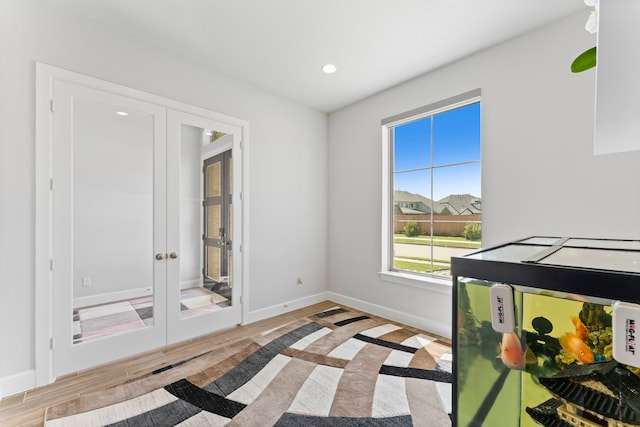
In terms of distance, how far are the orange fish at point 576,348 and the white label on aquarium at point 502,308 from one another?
Answer: 0.35 feet

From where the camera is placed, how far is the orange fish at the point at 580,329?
60 cm

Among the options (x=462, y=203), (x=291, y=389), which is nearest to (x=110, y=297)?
(x=291, y=389)

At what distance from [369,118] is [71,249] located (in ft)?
10.7

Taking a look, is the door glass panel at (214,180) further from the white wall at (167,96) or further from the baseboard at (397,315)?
the baseboard at (397,315)

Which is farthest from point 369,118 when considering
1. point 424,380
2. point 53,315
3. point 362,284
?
point 53,315

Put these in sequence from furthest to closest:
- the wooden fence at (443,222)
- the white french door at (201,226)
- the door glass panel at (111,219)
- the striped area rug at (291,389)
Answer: the wooden fence at (443,222) → the white french door at (201,226) → the door glass panel at (111,219) → the striped area rug at (291,389)

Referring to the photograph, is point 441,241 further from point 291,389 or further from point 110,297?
point 110,297

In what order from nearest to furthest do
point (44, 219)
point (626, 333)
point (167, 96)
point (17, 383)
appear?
point (626, 333) → point (17, 383) → point (44, 219) → point (167, 96)

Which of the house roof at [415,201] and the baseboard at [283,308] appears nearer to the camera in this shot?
the house roof at [415,201]

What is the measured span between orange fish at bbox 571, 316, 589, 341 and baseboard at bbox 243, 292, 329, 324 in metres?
3.09

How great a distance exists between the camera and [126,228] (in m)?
2.52

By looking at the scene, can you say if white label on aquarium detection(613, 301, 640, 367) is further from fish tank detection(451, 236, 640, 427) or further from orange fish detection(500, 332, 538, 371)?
orange fish detection(500, 332, 538, 371)

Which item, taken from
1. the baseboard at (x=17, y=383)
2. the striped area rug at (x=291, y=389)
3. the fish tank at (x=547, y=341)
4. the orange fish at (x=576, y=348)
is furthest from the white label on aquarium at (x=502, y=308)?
the baseboard at (x=17, y=383)

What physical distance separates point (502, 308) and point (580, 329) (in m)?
0.14
